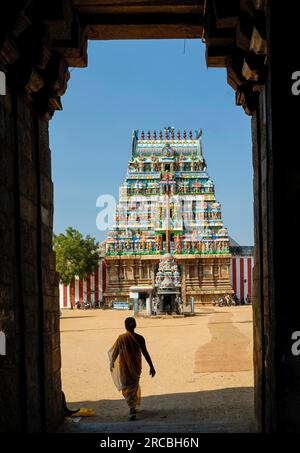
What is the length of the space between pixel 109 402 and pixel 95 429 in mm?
2376

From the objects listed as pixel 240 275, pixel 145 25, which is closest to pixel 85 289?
pixel 240 275

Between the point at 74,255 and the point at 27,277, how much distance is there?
35828 millimetres

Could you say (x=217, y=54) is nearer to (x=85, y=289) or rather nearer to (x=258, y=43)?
(x=258, y=43)

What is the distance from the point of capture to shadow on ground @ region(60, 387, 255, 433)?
5293 mm

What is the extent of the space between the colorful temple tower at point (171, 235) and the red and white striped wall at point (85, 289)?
6.43ft

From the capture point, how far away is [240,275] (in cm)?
4191

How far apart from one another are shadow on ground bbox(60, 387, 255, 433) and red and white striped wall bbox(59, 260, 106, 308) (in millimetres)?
34025

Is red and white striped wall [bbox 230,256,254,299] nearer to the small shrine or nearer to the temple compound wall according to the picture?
the temple compound wall

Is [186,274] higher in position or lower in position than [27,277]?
lower

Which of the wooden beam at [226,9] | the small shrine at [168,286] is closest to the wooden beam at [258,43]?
the wooden beam at [226,9]

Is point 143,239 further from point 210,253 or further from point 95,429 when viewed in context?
point 95,429

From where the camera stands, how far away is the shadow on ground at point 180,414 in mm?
5293

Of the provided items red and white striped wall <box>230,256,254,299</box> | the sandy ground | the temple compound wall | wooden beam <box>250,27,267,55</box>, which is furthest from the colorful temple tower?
wooden beam <box>250,27,267,55</box>
